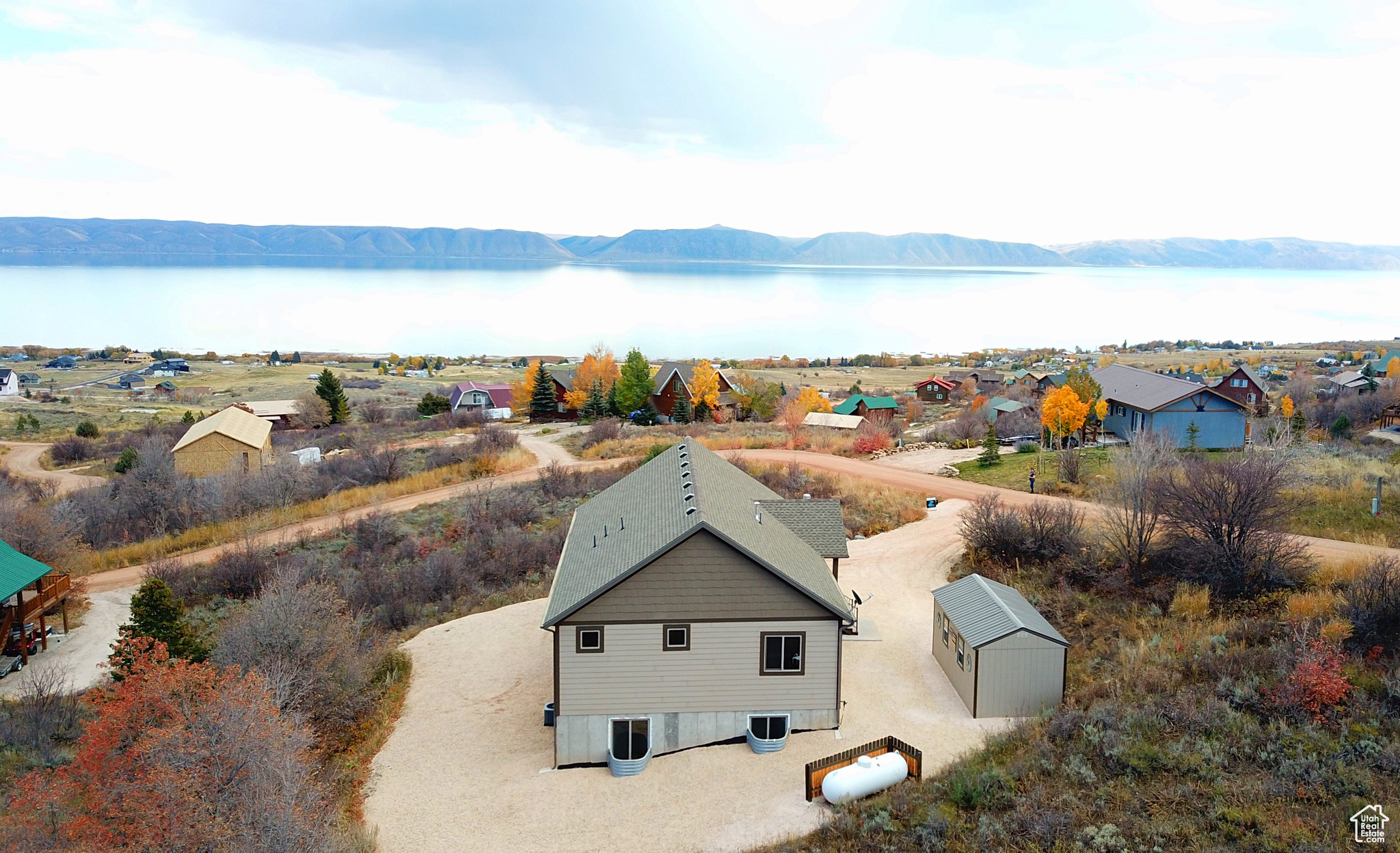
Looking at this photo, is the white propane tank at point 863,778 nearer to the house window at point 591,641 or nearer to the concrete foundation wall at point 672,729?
the concrete foundation wall at point 672,729

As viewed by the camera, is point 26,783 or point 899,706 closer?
point 26,783

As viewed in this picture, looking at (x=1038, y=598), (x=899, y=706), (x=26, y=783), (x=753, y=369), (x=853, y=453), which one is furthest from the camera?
(x=753, y=369)

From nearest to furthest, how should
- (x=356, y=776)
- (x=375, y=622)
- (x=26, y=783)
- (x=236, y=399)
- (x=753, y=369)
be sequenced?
1. (x=26, y=783)
2. (x=356, y=776)
3. (x=375, y=622)
4. (x=236, y=399)
5. (x=753, y=369)

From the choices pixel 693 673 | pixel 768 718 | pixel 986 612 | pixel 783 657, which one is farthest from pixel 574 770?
pixel 986 612

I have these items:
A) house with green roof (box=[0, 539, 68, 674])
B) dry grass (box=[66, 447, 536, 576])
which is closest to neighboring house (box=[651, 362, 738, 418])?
dry grass (box=[66, 447, 536, 576])

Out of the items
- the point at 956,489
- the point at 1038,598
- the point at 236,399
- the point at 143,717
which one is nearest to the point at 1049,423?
the point at 956,489

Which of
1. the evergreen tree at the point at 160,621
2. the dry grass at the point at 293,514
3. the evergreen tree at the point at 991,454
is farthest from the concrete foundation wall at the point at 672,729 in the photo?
the evergreen tree at the point at 991,454

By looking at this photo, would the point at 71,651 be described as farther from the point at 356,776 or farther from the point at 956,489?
the point at 956,489
